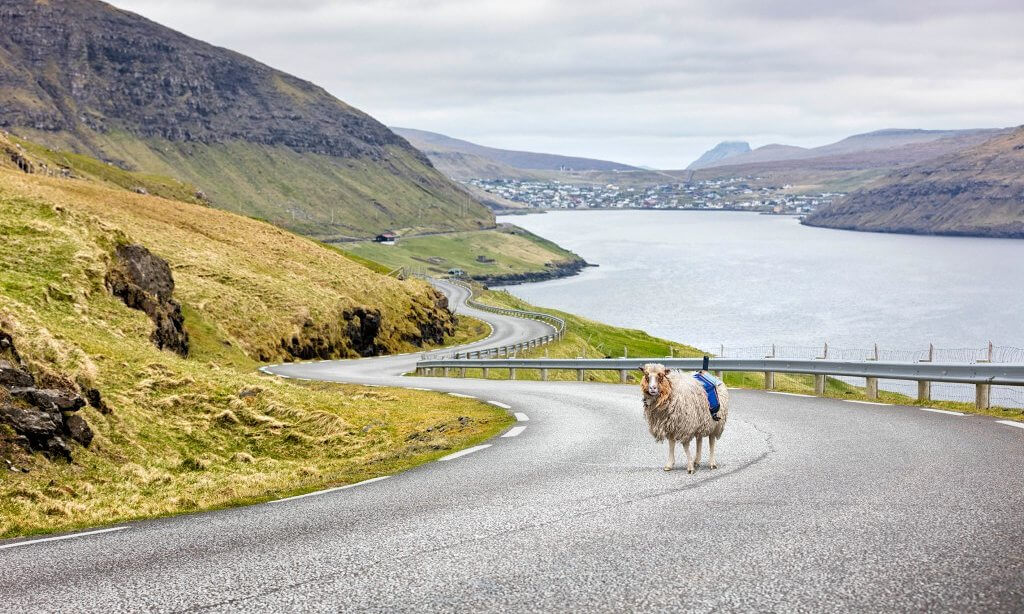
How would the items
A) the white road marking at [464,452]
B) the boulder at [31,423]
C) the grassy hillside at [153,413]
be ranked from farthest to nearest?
1. the white road marking at [464,452]
2. the boulder at [31,423]
3. the grassy hillside at [153,413]

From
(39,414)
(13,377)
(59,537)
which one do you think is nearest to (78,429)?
(39,414)

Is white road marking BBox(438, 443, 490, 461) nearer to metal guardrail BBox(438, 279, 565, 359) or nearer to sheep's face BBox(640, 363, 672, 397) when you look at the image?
sheep's face BBox(640, 363, 672, 397)

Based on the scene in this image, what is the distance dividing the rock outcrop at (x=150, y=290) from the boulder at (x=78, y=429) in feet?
60.2

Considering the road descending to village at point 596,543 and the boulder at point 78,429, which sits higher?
the road descending to village at point 596,543

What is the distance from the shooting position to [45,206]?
116 feet

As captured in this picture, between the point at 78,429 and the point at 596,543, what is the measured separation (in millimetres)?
10369

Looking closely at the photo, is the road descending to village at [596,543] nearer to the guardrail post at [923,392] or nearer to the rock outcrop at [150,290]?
the guardrail post at [923,392]

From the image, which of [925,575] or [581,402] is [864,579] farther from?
[581,402]

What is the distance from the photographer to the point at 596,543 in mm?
8242

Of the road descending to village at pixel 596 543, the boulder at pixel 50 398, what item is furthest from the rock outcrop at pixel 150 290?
the road descending to village at pixel 596 543

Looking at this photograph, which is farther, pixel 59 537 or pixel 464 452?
pixel 464 452

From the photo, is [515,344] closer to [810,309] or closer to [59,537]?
[59,537]

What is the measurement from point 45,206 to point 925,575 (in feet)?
116

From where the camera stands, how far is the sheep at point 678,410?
483 inches
